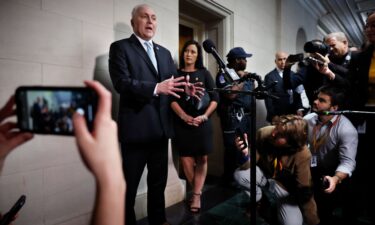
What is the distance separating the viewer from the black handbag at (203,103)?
195 centimetres

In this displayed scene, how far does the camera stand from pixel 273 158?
1.65 meters

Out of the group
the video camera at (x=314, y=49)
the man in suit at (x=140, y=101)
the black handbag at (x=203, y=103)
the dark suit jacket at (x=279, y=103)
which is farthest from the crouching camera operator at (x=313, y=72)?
the man in suit at (x=140, y=101)

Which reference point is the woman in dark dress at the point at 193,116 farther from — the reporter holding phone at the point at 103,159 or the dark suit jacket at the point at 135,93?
the reporter holding phone at the point at 103,159

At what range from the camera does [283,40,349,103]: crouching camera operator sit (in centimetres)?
180

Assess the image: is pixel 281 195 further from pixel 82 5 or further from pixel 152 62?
pixel 82 5

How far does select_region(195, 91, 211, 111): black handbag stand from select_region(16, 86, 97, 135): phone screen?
5.02ft

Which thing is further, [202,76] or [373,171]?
[202,76]

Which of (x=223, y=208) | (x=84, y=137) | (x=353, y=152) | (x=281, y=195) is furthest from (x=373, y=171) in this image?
(x=84, y=137)

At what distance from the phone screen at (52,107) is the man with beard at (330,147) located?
5.13 ft

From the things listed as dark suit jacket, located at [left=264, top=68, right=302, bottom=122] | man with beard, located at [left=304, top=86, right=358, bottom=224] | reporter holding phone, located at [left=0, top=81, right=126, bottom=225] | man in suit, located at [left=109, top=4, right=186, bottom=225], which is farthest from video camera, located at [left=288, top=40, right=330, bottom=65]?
reporter holding phone, located at [left=0, top=81, right=126, bottom=225]

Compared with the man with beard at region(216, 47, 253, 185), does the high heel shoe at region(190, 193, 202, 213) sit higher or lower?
lower

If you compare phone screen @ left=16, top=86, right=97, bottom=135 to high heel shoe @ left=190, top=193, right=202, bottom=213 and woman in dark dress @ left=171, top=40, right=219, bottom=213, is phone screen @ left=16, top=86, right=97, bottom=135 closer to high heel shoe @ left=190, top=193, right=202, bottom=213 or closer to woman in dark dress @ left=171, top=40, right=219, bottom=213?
woman in dark dress @ left=171, top=40, right=219, bottom=213

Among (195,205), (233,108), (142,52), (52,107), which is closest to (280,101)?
(233,108)

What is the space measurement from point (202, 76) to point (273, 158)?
2.85 ft
